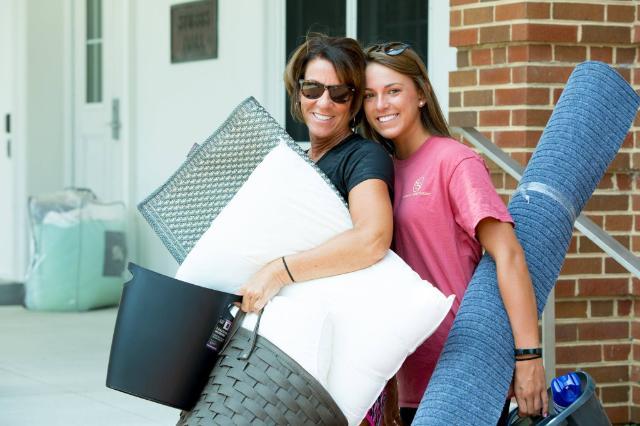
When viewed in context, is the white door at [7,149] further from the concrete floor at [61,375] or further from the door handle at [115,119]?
the concrete floor at [61,375]

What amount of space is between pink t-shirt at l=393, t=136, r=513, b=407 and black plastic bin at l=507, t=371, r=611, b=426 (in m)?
0.29

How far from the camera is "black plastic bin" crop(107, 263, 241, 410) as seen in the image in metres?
2.45

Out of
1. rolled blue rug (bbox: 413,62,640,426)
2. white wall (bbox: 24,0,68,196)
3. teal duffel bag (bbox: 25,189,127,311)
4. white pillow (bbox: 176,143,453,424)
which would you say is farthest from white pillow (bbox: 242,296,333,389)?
white wall (bbox: 24,0,68,196)

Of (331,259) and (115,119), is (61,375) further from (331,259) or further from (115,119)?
(331,259)

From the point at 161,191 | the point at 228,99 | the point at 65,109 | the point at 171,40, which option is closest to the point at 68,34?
the point at 65,109

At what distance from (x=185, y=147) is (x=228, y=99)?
2.20 ft

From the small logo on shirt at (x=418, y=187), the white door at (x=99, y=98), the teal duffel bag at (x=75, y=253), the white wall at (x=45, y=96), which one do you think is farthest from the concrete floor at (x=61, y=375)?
the small logo on shirt at (x=418, y=187)

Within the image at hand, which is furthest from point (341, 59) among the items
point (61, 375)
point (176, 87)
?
point (176, 87)

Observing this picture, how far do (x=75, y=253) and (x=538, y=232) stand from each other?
6531 mm

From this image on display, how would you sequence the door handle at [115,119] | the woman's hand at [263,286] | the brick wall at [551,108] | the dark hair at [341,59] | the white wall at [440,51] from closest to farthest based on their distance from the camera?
the woman's hand at [263,286], the dark hair at [341,59], the brick wall at [551,108], the white wall at [440,51], the door handle at [115,119]

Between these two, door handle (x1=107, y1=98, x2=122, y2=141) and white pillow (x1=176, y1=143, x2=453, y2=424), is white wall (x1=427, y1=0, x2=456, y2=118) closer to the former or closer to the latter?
white pillow (x1=176, y1=143, x2=453, y2=424)

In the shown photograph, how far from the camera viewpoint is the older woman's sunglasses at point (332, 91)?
279 cm

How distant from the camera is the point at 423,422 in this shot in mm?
2488

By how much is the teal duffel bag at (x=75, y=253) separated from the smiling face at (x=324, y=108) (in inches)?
245
